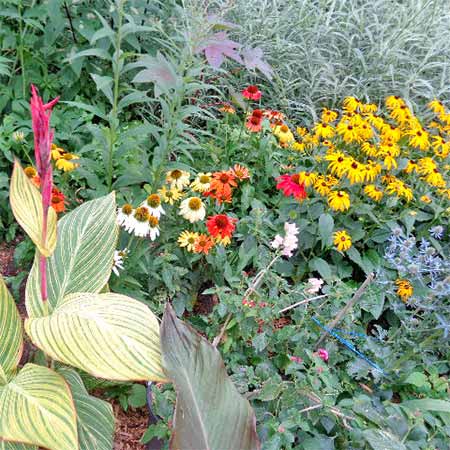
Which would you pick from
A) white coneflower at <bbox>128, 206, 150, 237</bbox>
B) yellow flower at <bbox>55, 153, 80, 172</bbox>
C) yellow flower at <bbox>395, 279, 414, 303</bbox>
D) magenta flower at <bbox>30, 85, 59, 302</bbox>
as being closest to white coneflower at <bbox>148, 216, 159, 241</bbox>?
white coneflower at <bbox>128, 206, 150, 237</bbox>

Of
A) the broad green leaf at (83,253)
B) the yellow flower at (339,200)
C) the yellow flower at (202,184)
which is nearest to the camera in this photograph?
the broad green leaf at (83,253)

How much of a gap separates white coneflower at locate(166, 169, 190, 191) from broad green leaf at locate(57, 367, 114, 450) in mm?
683

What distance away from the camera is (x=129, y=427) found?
168 cm

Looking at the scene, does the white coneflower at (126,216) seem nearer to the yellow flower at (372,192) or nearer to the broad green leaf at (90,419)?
the broad green leaf at (90,419)

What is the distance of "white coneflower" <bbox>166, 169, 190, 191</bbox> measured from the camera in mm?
1799

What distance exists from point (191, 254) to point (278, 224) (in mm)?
392

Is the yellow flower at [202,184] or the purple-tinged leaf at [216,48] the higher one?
the purple-tinged leaf at [216,48]

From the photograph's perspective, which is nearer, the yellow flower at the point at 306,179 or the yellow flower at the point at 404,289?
the yellow flower at the point at 404,289

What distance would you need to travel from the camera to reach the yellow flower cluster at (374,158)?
6.61 ft

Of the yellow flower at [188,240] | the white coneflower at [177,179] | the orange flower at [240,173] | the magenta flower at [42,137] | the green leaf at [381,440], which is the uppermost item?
the magenta flower at [42,137]

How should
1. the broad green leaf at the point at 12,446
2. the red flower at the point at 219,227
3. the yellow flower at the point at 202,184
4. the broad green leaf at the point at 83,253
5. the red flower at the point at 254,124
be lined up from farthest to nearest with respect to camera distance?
the red flower at the point at 254,124 → the yellow flower at the point at 202,184 → the red flower at the point at 219,227 → the broad green leaf at the point at 83,253 → the broad green leaf at the point at 12,446

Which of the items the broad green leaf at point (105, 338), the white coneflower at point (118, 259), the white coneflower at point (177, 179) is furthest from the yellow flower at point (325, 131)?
the broad green leaf at point (105, 338)

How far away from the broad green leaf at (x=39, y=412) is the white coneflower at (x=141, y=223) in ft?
1.79

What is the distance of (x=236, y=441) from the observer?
44.5 inches
